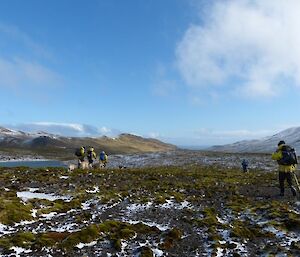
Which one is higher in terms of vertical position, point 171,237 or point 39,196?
point 39,196

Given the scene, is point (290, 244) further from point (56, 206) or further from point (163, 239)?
point (56, 206)

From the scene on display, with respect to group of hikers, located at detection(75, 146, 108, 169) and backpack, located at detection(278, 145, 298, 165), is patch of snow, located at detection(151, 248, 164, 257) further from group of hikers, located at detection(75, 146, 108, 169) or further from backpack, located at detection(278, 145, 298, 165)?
group of hikers, located at detection(75, 146, 108, 169)

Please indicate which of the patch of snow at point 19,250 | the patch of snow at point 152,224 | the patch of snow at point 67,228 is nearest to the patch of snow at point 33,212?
the patch of snow at point 67,228

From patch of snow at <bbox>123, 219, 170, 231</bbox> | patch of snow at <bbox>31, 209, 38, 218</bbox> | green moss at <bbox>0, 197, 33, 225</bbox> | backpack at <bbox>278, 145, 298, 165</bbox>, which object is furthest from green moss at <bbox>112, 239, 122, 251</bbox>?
backpack at <bbox>278, 145, 298, 165</bbox>

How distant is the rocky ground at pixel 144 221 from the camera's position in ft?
47.3

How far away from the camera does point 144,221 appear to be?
1834 cm

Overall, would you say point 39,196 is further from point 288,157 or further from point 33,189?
point 288,157

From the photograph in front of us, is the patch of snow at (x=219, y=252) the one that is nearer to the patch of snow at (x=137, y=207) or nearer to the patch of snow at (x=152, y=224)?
the patch of snow at (x=152, y=224)

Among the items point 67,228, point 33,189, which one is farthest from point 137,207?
point 33,189

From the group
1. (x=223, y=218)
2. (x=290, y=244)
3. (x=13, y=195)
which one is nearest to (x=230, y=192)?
(x=223, y=218)

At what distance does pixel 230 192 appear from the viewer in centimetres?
2673

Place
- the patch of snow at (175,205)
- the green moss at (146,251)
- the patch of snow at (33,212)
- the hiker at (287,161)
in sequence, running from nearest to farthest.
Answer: the green moss at (146,251), the patch of snow at (33,212), the patch of snow at (175,205), the hiker at (287,161)

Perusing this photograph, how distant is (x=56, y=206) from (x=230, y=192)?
12.1m

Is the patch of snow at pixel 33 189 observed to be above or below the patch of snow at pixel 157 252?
above
